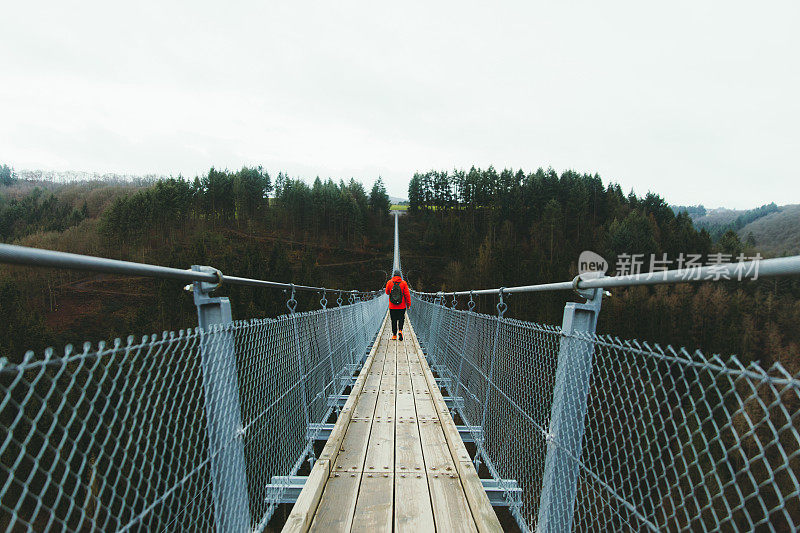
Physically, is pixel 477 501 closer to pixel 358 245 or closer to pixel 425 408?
pixel 425 408

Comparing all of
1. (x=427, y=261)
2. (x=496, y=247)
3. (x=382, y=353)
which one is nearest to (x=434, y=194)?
(x=427, y=261)

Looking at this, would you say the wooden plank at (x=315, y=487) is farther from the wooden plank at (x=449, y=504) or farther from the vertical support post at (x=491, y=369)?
the vertical support post at (x=491, y=369)

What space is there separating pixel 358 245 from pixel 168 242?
24.6 meters

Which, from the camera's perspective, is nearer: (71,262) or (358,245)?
(71,262)

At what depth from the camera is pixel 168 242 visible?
1971 inches

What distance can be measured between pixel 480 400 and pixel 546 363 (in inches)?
53.6

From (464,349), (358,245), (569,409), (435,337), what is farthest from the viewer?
(358,245)

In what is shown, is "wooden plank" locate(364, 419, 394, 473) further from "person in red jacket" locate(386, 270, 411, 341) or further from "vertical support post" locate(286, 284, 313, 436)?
"person in red jacket" locate(386, 270, 411, 341)

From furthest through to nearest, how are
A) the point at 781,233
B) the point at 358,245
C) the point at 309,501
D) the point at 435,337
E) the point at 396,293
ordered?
the point at 358,245, the point at 781,233, the point at 396,293, the point at 435,337, the point at 309,501

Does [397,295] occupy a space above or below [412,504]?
above

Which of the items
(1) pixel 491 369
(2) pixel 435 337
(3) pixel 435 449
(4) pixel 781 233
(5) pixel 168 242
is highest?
(4) pixel 781 233

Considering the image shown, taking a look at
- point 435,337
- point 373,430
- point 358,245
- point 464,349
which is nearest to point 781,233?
point 358,245

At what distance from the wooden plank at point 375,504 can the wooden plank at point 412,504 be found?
3 cm

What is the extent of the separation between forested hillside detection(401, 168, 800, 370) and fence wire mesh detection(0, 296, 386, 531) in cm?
1085
